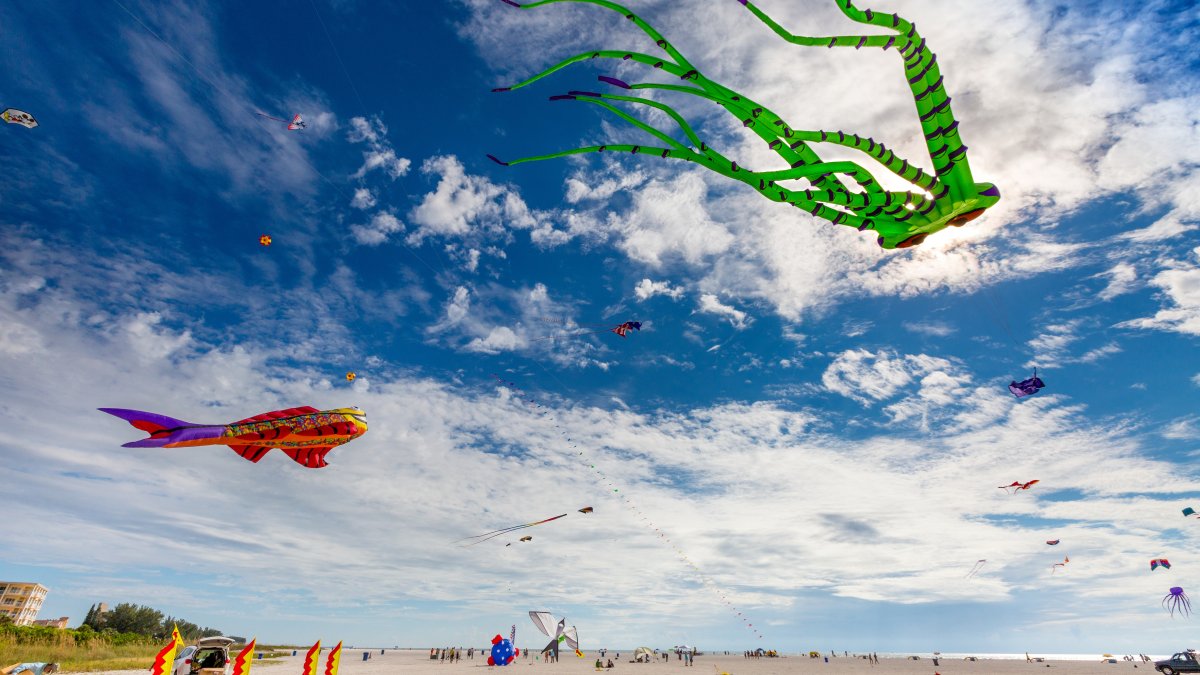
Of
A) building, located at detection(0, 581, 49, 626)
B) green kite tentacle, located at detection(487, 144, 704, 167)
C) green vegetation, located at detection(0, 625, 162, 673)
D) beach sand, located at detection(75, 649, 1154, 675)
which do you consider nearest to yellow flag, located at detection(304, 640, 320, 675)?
green kite tentacle, located at detection(487, 144, 704, 167)

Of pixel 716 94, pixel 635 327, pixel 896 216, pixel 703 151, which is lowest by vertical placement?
pixel 896 216

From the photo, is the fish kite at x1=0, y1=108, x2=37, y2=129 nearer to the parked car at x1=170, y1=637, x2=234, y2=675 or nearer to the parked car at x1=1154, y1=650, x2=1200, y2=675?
the parked car at x1=170, y1=637, x2=234, y2=675

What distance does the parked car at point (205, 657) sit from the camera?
69.6ft

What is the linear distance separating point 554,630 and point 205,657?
43239 millimetres

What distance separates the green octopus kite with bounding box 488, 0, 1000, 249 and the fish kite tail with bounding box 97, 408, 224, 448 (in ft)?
41.0

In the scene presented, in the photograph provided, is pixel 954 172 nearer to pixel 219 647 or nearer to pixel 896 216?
pixel 896 216

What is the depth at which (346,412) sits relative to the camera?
17.8m

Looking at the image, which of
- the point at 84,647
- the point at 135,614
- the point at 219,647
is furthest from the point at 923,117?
the point at 135,614

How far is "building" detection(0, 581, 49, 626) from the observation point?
114 metres

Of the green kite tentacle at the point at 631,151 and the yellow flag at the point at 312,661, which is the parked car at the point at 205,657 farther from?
the green kite tentacle at the point at 631,151

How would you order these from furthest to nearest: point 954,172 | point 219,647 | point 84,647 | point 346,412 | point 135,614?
point 135,614
point 84,647
point 219,647
point 346,412
point 954,172

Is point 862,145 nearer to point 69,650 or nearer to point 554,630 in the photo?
point 69,650

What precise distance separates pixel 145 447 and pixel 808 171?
604 inches

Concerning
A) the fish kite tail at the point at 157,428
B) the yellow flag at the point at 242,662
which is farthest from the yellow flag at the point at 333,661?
the fish kite tail at the point at 157,428
